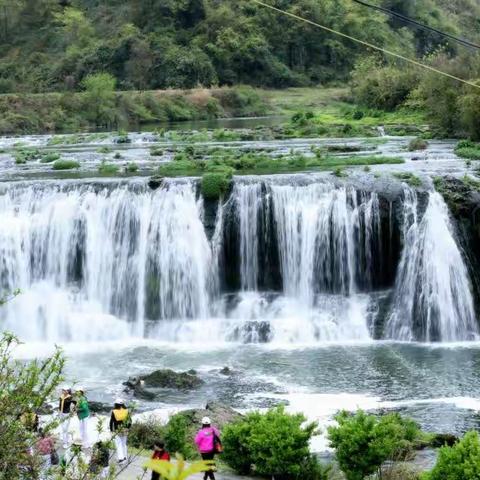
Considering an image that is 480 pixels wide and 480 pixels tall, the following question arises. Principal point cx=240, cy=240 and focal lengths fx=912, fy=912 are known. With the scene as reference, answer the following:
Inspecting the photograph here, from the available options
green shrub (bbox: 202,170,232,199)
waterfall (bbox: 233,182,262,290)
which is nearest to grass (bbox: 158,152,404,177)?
green shrub (bbox: 202,170,232,199)

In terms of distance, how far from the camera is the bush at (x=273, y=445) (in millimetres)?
14008

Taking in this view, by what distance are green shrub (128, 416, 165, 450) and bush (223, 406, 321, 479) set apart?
6.81ft

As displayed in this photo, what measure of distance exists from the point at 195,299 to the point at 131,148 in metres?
19.4

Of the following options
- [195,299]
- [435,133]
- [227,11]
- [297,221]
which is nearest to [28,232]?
[195,299]

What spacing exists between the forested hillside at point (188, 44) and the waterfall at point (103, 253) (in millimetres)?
57584

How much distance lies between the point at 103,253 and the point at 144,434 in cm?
1380

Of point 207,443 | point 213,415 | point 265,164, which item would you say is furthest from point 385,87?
point 207,443

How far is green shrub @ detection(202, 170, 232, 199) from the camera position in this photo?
30.4 meters

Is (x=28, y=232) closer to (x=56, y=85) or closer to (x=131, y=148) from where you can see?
(x=131, y=148)

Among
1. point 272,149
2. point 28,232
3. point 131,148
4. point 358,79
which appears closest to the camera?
point 28,232

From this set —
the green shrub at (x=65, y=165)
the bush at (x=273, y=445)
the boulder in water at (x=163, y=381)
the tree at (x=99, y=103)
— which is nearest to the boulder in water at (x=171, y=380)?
the boulder in water at (x=163, y=381)

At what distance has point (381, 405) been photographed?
19812 millimetres

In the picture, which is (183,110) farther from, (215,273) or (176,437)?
(176,437)

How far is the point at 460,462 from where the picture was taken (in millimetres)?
12164
